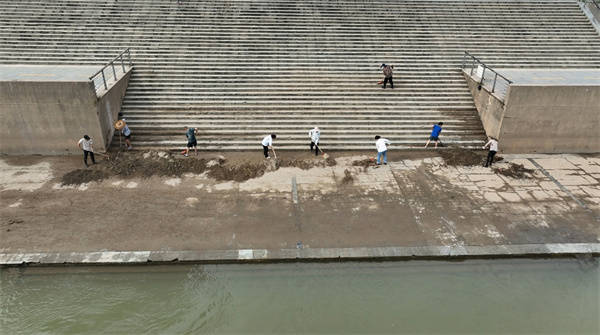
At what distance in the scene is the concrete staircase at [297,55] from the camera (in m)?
13.0

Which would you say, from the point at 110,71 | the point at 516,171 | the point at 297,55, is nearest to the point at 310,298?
the point at 516,171

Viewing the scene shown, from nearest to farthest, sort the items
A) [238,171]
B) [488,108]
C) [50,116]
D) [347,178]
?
[347,178] < [238,171] < [50,116] < [488,108]

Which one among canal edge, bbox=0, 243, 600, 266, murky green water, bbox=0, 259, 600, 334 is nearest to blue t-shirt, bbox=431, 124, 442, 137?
canal edge, bbox=0, 243, 600, 266

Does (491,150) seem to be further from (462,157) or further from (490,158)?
(462,157)

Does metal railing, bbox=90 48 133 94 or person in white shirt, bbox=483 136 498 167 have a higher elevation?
metal railing, bbox=90 48 133 94

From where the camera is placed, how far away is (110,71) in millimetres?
13805

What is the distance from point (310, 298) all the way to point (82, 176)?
7.34 metres

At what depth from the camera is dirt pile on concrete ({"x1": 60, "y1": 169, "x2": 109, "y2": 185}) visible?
10.2 metres

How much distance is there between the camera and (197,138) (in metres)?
12.4

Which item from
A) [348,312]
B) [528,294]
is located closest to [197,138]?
[348,312]

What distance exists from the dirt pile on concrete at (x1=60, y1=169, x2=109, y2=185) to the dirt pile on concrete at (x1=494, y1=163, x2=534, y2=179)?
37.0 feet

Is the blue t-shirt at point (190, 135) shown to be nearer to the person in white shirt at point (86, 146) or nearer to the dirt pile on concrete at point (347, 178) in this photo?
the person in white shirt at point (86, 146)

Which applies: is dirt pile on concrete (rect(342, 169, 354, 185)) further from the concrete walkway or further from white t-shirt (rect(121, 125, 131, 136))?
white t-shirt (rect(121, 125, 131, 136))

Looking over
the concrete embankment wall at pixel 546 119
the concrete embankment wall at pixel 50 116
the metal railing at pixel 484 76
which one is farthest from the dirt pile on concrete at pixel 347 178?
the concrete embankment wall at pixel 50 116
